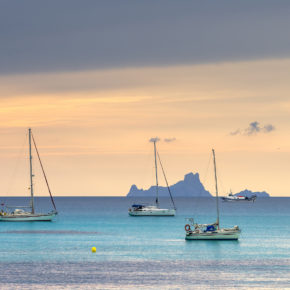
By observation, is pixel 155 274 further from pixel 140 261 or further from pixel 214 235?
pixel 214 235

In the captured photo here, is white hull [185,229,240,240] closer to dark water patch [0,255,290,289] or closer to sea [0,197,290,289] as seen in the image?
sea [0,197,290,289]

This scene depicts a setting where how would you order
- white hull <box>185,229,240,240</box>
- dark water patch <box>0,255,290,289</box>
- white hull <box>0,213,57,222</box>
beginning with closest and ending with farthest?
dark water patch <box>0,255,290,289</box> → white hull <box>185,229,240,240</box> → white hull <box>0,213,57,222</box>

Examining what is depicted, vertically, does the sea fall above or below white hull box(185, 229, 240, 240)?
below

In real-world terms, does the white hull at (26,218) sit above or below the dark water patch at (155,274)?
above

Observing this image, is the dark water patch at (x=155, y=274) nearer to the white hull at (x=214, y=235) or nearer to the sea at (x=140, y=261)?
the sea at (x=140, y=261)

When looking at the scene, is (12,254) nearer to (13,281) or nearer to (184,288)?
(13,281)

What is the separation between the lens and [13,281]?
276 ft

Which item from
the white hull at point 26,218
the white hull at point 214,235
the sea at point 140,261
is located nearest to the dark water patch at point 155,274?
the sea at point 140,261

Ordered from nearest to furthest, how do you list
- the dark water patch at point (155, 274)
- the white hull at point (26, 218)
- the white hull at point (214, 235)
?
the dark water patch at point (155, 274) < the white hull at point (214, 235) < the white hull at point (26, 218)

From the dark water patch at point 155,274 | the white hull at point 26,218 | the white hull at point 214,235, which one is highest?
the white hull at point 26,218

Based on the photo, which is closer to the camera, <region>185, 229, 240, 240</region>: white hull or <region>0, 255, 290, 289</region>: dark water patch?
<region>0, 255, 290, 289</region>: dark water patch

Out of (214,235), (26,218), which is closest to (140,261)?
(214,235)

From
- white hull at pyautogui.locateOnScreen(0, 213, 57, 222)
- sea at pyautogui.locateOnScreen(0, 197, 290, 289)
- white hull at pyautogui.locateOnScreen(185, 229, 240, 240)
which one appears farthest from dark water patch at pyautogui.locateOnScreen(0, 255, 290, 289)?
white hull at pyautogui.locateOnScreen(0, 213, 57, 222)

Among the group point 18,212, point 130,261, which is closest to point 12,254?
point 130,261
